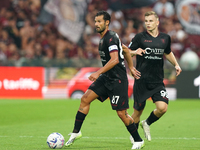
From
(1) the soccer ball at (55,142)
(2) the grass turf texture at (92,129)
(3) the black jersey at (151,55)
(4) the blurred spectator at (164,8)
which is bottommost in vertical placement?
(2) the grass turf texture at (92,129)

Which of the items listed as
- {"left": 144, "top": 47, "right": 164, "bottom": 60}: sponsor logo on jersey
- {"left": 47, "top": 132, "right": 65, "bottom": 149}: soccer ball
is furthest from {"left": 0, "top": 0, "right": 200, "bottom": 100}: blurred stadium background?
{"left": 47, "top": 132, "right": 65, "bottom": 149}: soccer ball

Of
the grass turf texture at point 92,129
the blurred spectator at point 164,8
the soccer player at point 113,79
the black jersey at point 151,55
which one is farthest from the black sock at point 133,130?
the blurred spectator at point 164,8

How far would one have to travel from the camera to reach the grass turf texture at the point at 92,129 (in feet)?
22.7

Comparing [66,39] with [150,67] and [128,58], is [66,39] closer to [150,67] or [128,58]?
[150,67]

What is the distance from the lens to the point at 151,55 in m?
7.23

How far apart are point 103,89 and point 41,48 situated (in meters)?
14.2

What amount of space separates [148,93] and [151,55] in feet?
2.15

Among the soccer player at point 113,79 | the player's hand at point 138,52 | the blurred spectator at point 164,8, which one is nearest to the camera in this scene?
the soccer player at point 113,79

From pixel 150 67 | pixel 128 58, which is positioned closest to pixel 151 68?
pixel 150 67

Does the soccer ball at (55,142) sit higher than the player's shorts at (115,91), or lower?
lower

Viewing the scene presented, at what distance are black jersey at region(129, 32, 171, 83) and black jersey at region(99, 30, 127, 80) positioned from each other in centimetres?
92

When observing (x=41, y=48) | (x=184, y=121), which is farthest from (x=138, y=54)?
(x=41, y=48)

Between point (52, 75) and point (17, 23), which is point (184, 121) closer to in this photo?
point (52, 75)

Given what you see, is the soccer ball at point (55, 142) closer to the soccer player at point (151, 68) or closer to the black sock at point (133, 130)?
the black sock at point (133, 130)
